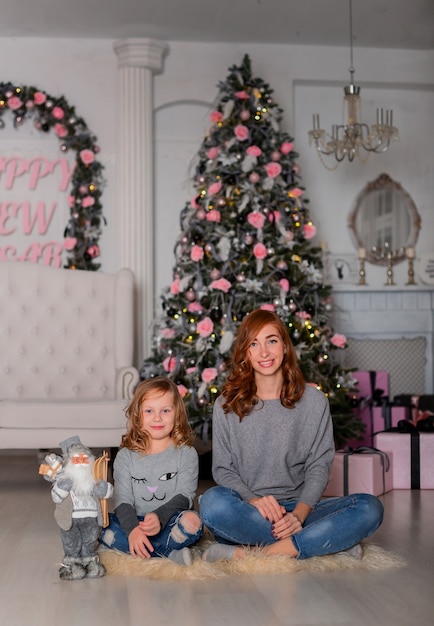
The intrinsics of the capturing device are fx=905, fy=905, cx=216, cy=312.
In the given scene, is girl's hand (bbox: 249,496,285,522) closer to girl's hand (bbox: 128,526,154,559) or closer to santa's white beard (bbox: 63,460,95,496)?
girl's hand (bbox: 128,526,154,559)

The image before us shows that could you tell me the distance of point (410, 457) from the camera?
484cm

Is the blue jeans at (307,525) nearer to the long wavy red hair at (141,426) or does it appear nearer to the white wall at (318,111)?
the long wavy red hair at (141,426)

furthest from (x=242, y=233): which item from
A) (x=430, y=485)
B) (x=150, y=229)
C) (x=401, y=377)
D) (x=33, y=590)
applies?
(x=33, y=590)

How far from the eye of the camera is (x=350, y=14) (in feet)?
20.5

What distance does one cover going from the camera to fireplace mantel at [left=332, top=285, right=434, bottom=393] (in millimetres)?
7113

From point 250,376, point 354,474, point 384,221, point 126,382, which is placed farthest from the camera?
point 384,221

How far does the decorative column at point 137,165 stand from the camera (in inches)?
264

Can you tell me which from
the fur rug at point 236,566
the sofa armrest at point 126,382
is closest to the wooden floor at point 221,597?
the fur rug at point 236,566

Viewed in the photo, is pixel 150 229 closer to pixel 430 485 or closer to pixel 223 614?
pixel 430 485

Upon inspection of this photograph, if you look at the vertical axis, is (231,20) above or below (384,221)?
above

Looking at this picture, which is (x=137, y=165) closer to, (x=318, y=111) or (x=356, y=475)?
(x=318, y=111)

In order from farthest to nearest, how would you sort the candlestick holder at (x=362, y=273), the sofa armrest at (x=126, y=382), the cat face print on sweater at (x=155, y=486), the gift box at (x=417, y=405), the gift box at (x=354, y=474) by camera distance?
1. the candlestick holder at (x=362, y=273)
2. the gift box at (x=417, y=405)
3. the sofa armrest at (x=126, y=382)
4. the gift box at (x=354, y=474)
5. the cat face print on sweater at (x=155, y=486)

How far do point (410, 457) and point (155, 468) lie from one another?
7.02 feet

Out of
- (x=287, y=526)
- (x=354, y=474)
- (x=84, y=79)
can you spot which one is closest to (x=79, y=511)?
(x=287, y=526)
